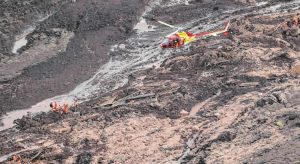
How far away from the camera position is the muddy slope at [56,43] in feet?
64.7

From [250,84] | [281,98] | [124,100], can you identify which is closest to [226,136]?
[281,98]

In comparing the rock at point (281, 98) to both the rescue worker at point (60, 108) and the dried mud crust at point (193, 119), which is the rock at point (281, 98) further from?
the rescue worker at point (60, 108)

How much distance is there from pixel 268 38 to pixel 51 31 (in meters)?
10.7

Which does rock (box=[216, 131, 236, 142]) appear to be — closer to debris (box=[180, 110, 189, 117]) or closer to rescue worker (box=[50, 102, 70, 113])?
debris (box=[180, 110, 189, 117])

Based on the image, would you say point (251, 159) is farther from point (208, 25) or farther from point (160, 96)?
point (208, 25)

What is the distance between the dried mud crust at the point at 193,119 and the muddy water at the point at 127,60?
0.88 m

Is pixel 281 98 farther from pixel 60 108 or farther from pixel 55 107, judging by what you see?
pixel 55 107

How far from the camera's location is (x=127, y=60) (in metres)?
22.2

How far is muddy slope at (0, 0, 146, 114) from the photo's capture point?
64.7ft

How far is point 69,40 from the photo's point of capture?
918 inches

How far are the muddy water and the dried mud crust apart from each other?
2.89 ft

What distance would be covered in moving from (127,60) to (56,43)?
147 inches

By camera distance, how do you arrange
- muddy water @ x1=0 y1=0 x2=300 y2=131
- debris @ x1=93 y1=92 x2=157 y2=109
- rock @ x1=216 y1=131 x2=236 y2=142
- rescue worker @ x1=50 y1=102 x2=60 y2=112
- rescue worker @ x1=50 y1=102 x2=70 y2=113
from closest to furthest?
rock @ x1=216 y1=131 x2=236 y2=142 < rescue worker @ x1=50 y1=102 x2=70 y2=113 < rescue worker @ x1=50 y1=102 x2=60 y2=112 < debris @ x1=93 y1=92 x2=157 y2=109 < muddy water @ x1=0 y1=0 x2=300 y2=131

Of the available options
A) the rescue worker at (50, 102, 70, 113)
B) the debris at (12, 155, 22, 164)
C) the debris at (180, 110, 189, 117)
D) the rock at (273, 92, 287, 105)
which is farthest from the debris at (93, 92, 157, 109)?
the rock at (273, 92, 287, 105)
